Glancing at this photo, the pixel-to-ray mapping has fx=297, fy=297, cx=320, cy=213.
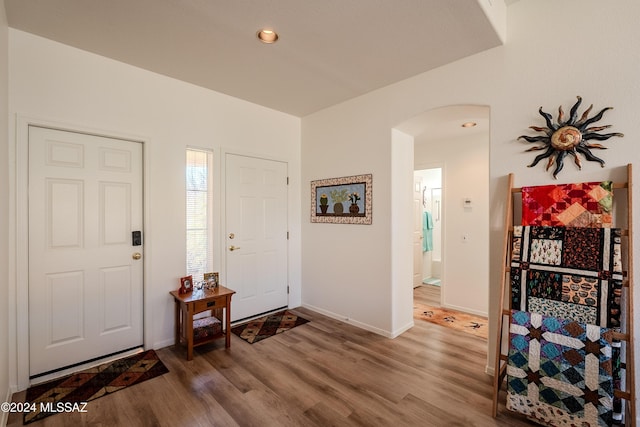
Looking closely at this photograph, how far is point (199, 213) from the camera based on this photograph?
3203 millimetres

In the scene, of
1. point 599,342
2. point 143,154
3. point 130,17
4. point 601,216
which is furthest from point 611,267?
point 143,154

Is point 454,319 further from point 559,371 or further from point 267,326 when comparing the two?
point 267,326

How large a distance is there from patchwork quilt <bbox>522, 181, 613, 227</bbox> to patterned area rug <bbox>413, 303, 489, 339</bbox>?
5.58 feet

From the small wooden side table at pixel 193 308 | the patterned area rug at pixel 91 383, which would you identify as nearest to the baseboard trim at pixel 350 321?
the small wooden side table at pixel 193 308

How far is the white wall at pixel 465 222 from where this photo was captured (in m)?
3.85

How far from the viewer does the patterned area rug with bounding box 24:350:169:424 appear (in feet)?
6.72

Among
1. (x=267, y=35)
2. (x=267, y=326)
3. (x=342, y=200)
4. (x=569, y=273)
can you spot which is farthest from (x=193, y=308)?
(x=569, y=273)

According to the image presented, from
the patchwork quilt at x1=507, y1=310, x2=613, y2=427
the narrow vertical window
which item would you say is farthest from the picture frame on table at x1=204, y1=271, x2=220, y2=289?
the patchwork quilt at x1=507, y1=310, x2=613, y2=427

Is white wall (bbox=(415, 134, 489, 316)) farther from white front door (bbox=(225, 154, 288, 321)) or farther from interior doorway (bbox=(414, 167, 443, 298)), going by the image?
white front door (bbox=(225, 154, 288, 321))

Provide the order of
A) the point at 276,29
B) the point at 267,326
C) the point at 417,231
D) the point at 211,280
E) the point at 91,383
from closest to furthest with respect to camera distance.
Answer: the point at 276,29
the point at 91,383
the point at 211,280
the point at 267,326
the point at 417,231

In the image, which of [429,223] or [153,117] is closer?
[153,117]

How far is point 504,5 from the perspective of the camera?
224 cm

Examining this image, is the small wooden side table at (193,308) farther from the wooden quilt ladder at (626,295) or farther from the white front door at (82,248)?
the wooden quilt ladder at (626,295)

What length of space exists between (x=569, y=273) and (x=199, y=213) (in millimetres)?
3186
